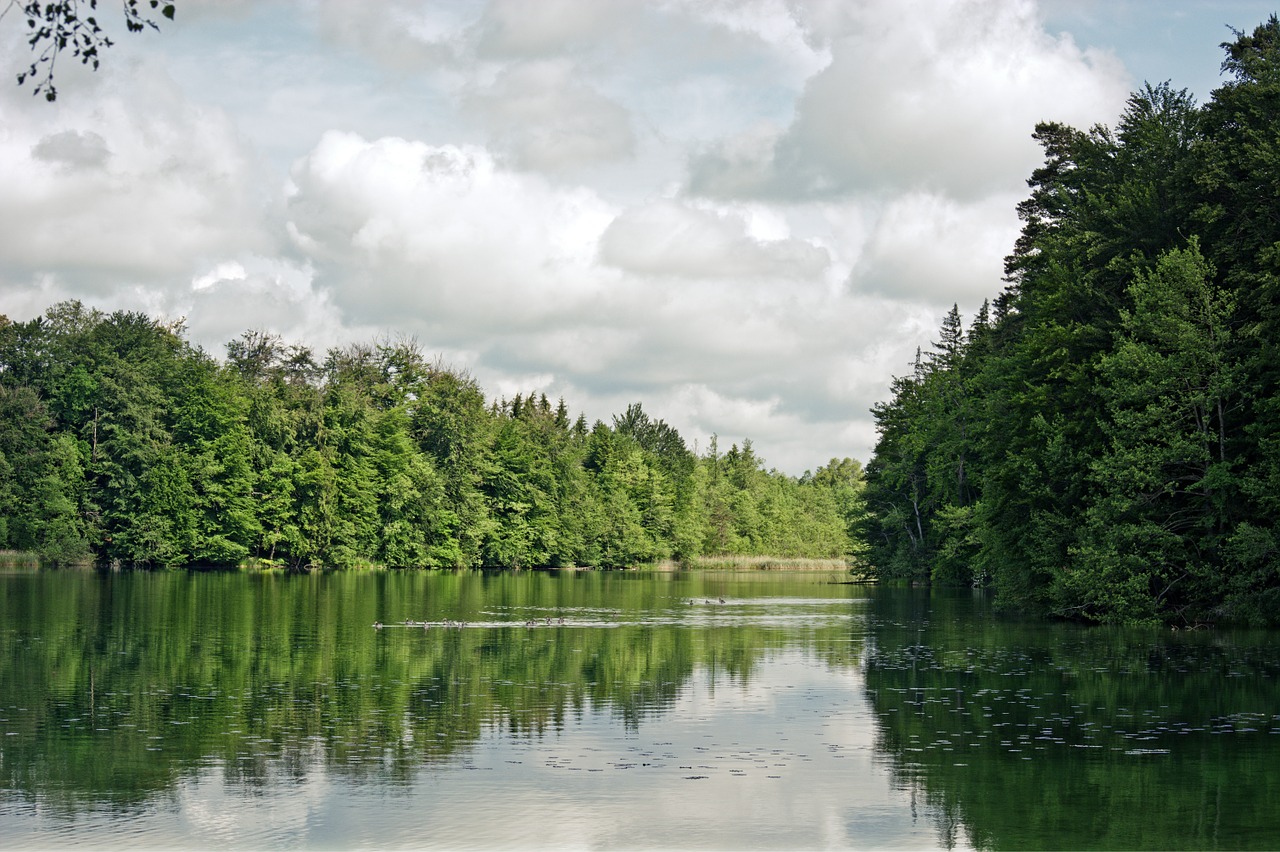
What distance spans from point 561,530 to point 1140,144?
3896 inches

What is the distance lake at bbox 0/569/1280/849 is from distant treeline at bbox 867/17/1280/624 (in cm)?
333

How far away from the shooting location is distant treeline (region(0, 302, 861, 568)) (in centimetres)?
10769

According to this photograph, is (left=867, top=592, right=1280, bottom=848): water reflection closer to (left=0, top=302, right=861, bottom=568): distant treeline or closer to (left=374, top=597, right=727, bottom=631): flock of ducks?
(left=374, top=597, right=727, bottom=631): flock of ducks

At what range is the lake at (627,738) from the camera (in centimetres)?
1684

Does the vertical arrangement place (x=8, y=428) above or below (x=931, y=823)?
above

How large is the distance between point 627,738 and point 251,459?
9760 cm

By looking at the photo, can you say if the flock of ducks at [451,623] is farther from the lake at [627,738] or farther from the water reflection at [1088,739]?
the water reflection at [1088,739]

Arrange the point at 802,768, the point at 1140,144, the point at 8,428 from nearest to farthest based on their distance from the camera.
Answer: the point at 802,768, the point at 1140,144, the point at 8,428

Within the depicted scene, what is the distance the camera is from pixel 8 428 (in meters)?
103

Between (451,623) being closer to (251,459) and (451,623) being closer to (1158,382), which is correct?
(1158,382)

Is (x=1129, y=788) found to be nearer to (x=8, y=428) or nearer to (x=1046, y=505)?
(x=1046, y=505)

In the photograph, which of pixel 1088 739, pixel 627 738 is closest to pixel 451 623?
pixel 627 738

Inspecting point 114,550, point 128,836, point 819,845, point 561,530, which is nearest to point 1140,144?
point 819,845

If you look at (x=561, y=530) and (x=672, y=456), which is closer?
(x=561, y=530)
